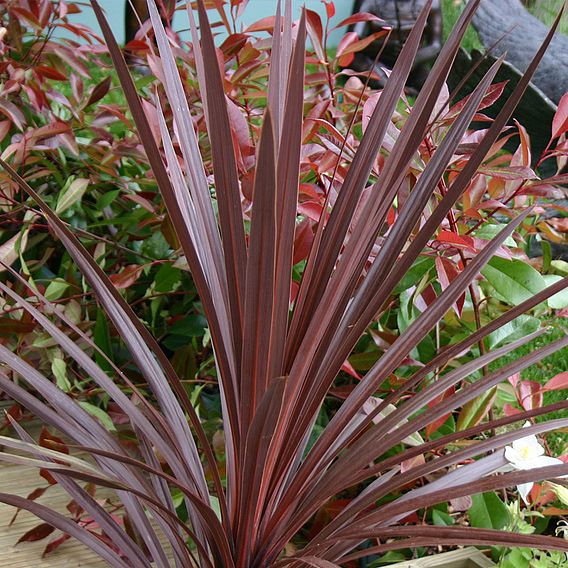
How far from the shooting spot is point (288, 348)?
56cm

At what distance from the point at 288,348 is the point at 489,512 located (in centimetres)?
45

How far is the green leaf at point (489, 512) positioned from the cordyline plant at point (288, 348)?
254mm

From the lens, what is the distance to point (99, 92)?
4.10 feet

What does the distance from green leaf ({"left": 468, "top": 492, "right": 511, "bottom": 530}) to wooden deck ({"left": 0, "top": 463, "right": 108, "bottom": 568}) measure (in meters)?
0.49

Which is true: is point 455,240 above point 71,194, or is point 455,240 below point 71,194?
above

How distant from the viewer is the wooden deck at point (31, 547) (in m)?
0.92

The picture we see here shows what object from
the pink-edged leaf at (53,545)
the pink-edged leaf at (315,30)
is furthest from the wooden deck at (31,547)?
the pink-edged leaf at (315,30)

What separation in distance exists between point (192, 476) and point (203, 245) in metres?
0.20

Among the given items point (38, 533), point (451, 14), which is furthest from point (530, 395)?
point (451, 14)

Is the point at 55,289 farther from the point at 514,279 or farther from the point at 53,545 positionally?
the point at 514,279

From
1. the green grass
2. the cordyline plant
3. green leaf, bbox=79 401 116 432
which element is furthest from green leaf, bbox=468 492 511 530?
the green grass

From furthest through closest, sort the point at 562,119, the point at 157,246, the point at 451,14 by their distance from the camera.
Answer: the point at 451,14, the point at 157,246, the point at 562,119

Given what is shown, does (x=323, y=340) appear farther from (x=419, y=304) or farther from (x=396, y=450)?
(x=396, y=450)

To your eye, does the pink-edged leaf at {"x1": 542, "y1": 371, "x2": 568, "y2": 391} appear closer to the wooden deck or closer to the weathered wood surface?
the weathered wood surface
